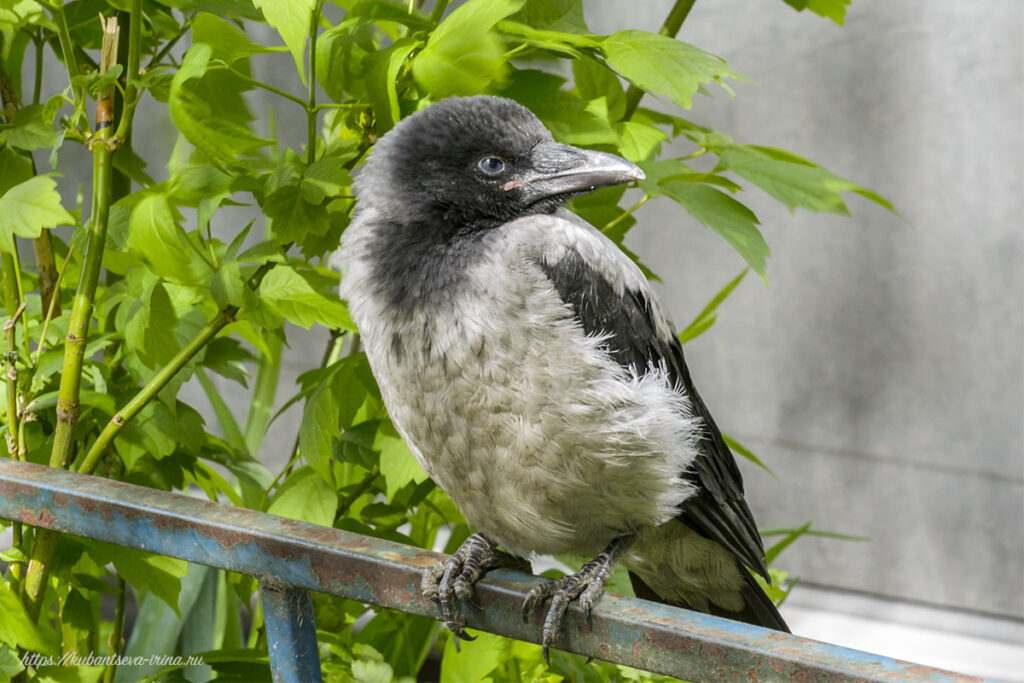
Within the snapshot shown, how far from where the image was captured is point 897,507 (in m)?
3.04

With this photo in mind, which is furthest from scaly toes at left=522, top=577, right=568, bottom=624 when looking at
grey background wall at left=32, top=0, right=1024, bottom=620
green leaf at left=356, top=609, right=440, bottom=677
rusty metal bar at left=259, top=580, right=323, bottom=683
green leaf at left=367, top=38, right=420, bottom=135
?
grey background wall at left=32, top=0, right=1024, bottom=620

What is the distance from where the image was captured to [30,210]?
3.74 feet

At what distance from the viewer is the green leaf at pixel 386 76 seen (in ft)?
3.77

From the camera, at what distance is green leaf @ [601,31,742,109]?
43.4 inches

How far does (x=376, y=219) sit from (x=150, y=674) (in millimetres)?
853

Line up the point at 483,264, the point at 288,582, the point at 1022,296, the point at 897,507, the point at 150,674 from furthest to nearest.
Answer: the point at 897,507 → the point at 1022,296 → the point at 150,674 → the point at 483,264 → the point at 288,582

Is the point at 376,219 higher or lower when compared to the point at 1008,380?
higher

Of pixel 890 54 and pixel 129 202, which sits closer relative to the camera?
pixel 129 202

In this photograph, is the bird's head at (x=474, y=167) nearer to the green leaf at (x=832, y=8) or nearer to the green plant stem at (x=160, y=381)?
the green plant stem at (x=160, y=381)

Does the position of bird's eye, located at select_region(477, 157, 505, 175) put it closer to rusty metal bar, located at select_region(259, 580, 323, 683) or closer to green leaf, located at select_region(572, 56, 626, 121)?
green leaf, located at select_region(572, 56, 626, 121)

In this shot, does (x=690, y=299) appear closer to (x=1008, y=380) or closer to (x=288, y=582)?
(x=1008, y=380)

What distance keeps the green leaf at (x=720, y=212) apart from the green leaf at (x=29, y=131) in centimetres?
70

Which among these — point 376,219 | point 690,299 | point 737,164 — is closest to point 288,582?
point 376,219

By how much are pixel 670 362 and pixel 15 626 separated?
81 centimetres
